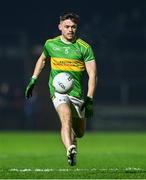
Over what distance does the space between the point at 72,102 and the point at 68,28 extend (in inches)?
37.7

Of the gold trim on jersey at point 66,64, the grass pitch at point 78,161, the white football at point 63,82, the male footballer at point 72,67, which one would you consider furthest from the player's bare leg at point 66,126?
the gold trim on jersey at point 66,64

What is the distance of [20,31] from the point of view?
121ft

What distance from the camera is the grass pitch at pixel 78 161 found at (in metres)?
12.6

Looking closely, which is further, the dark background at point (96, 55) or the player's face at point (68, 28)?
the dark background at point (96, 55)

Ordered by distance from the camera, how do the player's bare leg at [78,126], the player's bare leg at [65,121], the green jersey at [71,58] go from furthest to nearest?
1. the player's bare leg at [78,126]
2. the green jersey at [71,58]
3. the player's bare leg at [65,121]

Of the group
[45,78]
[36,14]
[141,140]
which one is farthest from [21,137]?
[36,14]

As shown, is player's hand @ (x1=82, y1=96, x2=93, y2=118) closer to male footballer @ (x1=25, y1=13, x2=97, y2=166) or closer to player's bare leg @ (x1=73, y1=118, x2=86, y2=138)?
male footballer @ (x1=25, y1=13, x2=97, y2=166)

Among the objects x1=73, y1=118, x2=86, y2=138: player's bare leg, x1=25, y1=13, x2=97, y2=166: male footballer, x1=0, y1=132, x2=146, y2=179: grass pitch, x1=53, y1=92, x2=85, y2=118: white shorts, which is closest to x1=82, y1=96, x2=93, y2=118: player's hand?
x1=25, y1=13, x2=97, y2=166: male footballer

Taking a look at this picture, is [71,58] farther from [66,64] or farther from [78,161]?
[78,161]

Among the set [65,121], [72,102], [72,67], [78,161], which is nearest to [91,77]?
[72,67]

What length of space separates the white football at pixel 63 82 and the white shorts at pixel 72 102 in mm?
72

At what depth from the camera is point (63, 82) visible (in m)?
13.2

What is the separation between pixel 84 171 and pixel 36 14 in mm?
24317

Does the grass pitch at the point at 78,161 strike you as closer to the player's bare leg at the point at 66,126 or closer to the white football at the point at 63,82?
the player's bare leg at the point at 66,126
